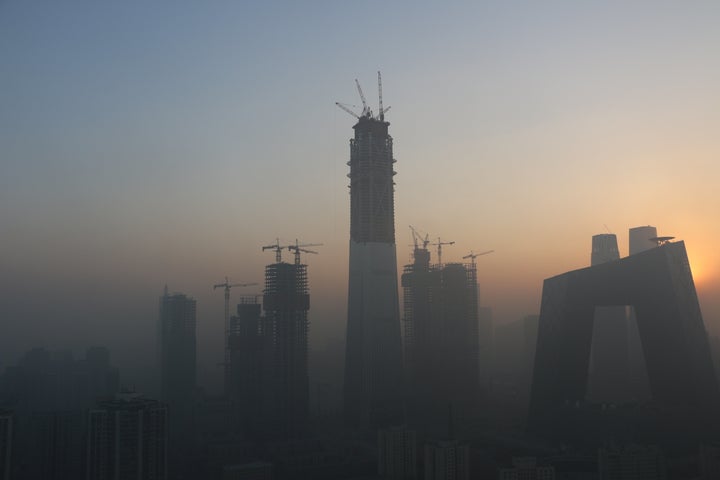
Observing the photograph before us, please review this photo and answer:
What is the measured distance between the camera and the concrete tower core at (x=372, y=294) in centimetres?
4253

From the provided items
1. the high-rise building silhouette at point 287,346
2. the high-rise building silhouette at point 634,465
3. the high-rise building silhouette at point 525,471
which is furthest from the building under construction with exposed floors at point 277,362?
the high-rise building silhouette at point 634,465

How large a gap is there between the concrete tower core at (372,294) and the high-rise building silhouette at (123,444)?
1906 centimetres

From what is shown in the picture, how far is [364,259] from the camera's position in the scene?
43.8 meters

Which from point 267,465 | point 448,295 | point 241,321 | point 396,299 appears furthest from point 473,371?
point 267,465

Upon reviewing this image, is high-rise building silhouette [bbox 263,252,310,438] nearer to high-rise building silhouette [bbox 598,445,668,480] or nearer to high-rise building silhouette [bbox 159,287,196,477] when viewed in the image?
high-rise building silhouette [bbox 159,287,196,477]

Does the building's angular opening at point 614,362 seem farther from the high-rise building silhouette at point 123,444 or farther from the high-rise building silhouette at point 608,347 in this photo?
the high-rise building silhouette at point 123,444

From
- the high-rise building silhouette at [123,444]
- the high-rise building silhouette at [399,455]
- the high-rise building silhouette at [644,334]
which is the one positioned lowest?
the high-rise building silhouette at [399,455]

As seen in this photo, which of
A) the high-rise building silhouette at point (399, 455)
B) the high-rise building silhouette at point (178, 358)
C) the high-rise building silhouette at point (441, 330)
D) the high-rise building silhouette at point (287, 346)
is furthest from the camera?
the high-rise building silhouette at point (441, 330)

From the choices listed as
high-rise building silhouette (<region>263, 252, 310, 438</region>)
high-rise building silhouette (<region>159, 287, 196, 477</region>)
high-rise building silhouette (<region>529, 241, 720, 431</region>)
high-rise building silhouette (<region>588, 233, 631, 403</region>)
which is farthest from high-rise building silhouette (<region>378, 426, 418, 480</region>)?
high-rise building silhouette (<region>588, 233, 631, 403</region>)

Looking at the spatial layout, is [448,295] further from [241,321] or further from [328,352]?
[241,321]

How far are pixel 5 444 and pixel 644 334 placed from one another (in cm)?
2701

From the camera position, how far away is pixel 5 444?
26.1 metres

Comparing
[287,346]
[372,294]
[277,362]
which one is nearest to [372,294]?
[372,294]

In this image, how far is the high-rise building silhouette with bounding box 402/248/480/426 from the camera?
5125cm
